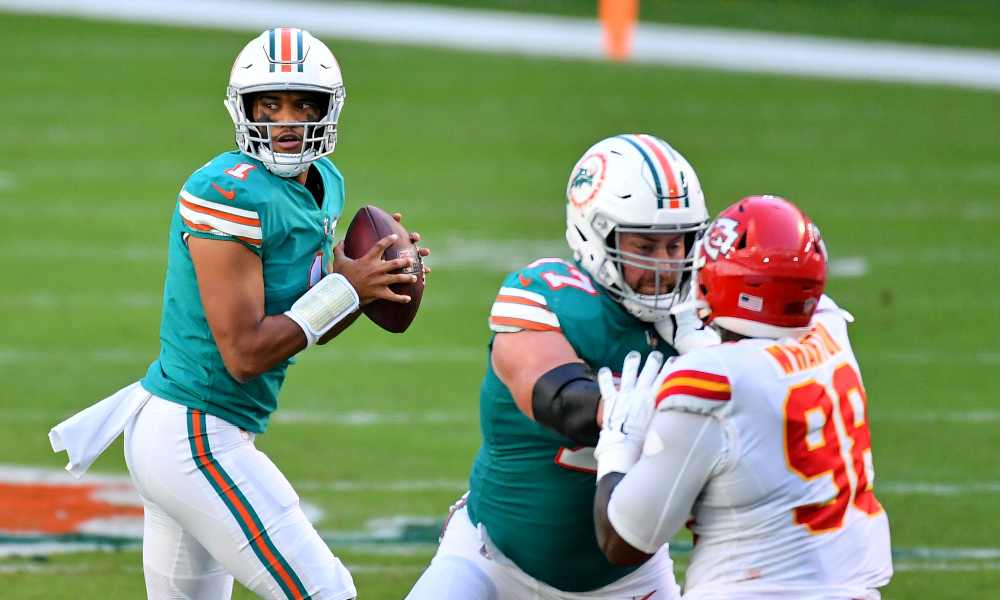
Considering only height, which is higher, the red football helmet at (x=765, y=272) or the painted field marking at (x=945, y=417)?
the red football helmet at (x=765, y=272)

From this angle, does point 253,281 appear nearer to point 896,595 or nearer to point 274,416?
point 896,595

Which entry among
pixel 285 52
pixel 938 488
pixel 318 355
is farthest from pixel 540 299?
pixel 318 355

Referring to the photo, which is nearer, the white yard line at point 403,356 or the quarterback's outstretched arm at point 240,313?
the quarterback's outstretched arm at point 240,313

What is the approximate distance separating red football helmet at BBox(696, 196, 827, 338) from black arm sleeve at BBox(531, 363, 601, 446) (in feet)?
1.10

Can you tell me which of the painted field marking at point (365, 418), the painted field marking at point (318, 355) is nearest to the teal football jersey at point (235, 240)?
the painted field marking at point (365, 418)

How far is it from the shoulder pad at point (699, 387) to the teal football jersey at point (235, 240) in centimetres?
123

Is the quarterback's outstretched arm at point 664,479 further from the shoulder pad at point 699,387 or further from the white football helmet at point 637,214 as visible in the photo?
the white football helmet at point 637,214

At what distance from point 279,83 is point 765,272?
4.96ft

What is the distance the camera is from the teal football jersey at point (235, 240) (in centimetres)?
321

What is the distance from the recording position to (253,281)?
10.6ft

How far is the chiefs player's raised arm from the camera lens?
319cm

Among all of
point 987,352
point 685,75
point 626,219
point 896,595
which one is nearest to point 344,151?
point 685,75

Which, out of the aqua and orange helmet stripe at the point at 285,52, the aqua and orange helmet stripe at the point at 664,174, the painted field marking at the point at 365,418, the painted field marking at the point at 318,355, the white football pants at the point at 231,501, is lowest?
the painted field marking at the point at 365,418

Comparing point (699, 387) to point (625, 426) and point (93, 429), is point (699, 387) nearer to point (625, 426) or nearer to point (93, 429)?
point (625, 426)
